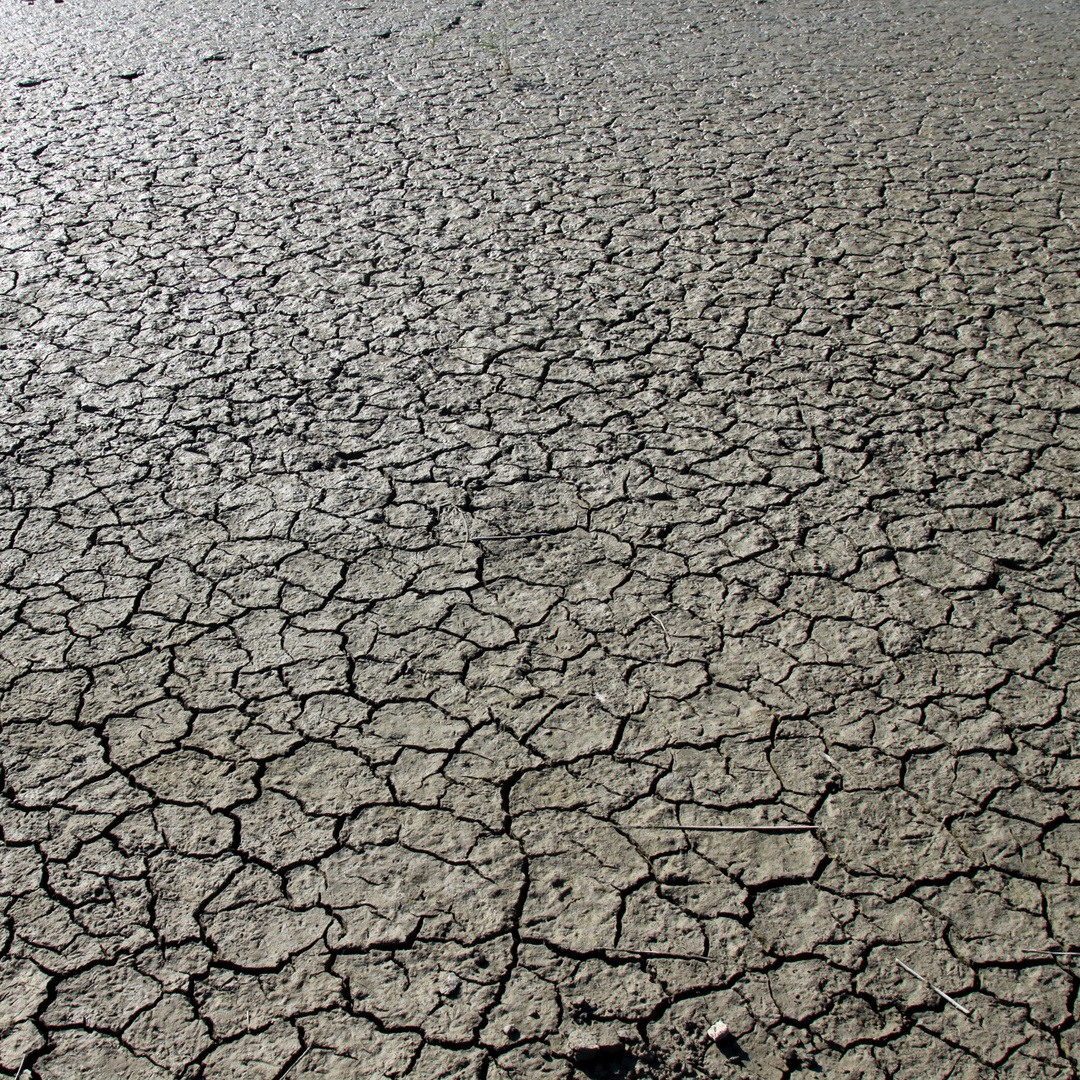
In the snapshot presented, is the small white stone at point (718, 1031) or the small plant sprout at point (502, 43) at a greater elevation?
the small plant sprout at point (502, 43)

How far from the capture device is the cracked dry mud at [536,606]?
6.16 ft

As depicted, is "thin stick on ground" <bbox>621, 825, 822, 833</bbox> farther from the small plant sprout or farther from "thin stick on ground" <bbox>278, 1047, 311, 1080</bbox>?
the small plant sprout

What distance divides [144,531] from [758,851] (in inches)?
77.4

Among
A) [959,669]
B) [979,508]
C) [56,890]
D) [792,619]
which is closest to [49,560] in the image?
[56,890]

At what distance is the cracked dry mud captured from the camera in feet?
6.16

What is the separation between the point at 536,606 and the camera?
8.95 ft

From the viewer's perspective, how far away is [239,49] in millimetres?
7086

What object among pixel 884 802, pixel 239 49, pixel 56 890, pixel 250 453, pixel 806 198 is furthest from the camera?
pixel 239 49

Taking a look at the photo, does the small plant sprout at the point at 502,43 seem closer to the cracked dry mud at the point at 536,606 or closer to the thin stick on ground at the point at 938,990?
the cracked dry mud at the point at 536,606

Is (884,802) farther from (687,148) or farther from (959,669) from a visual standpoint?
(687,148)

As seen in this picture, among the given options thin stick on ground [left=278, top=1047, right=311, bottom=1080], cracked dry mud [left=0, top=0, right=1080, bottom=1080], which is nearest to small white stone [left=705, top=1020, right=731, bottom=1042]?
cracked dry mud [left=0, top=0, right=1080, bottom=1080]

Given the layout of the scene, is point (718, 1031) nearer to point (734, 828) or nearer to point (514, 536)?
point (734, 828)

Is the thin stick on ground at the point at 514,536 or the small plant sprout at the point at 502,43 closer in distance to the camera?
the thin stick on ground at the point at 514,536

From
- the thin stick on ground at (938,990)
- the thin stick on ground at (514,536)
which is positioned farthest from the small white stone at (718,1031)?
the thin stick on ground at (514,536)
